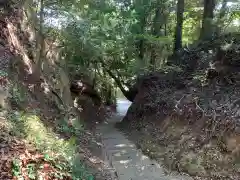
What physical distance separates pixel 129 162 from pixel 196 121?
2.61 m

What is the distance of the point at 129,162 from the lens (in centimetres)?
995

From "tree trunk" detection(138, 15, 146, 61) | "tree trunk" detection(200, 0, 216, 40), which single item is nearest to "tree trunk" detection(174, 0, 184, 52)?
"tree trunk" detection(200, 0, 216, 40)

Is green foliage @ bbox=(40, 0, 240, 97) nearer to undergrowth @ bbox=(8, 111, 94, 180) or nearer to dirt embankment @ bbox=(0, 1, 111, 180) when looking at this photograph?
dirt embankment @ bbox=(0, 1, 111, 180)

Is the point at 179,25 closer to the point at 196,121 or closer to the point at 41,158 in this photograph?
the point at 196,121

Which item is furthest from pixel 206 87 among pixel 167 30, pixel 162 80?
pixel 167 30

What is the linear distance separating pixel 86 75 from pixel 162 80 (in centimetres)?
539

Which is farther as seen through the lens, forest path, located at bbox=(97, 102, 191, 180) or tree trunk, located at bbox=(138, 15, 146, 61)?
tree trunk, located at bbox=(138, 15, 146, 61)

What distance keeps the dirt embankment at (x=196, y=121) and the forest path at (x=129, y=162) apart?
0.38 m

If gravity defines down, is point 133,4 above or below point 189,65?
above

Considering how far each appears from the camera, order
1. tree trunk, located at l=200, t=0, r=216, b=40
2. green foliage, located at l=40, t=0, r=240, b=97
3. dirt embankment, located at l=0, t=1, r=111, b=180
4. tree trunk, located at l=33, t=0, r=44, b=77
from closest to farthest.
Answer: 1. dirt embankment, located at l=0, t=1, r=111, b=180
2. tree trunk, located at l=33, t=0, r=44, b=77
3. green foliage, located at l=40, t=0, r=240, b=97
4. tree trunk, located at l=200, t=0, r=216, b=40

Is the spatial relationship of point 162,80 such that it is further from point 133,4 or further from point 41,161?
point 41,161

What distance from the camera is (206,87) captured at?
1191cm

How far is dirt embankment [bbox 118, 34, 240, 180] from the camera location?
344 inches

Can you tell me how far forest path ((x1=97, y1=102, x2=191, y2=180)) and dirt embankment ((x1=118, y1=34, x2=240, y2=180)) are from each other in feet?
1.25
